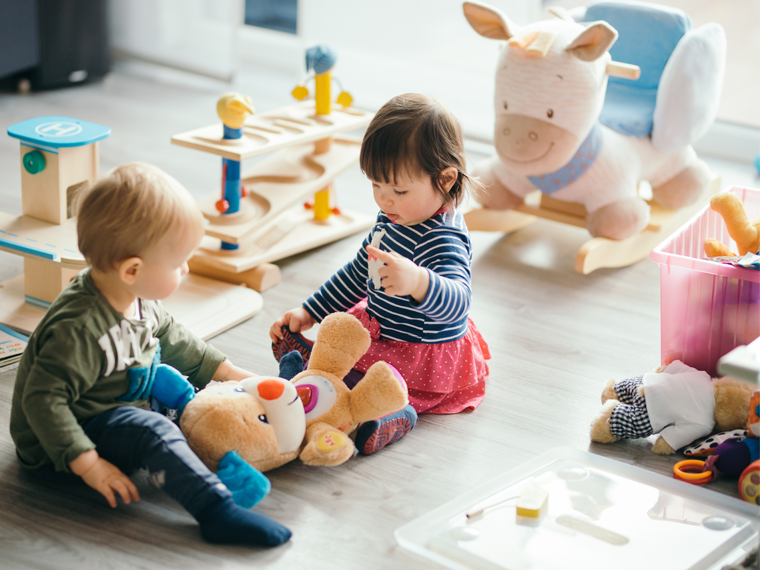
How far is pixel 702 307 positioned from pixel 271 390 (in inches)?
25.9

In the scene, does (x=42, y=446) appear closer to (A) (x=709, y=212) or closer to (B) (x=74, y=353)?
(B) (x=74, y=353)

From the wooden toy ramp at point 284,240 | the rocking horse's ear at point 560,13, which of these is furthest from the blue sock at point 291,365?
the rocking horse's ear at point 560,13

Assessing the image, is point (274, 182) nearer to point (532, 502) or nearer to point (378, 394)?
point (378, 394)

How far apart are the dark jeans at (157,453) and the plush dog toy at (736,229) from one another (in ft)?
2.73

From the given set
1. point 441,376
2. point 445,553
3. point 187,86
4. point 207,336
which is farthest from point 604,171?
point 187,86

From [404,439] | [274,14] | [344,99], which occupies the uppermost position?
A: [274,14]

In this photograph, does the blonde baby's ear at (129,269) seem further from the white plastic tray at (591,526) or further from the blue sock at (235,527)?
the white plastic tray at (591,526)

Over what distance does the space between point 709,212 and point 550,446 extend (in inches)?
21.6

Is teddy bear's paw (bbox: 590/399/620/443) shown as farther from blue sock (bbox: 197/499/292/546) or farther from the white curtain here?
the white curtain

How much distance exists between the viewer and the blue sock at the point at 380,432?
1113 millimetres

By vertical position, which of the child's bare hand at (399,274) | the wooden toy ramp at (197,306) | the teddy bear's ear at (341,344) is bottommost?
the wooden toy ramp at (197,306)

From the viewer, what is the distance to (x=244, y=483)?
98 centimetres

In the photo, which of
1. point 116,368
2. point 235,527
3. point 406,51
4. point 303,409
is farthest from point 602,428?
point 406,51

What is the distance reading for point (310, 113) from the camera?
6.10ft
